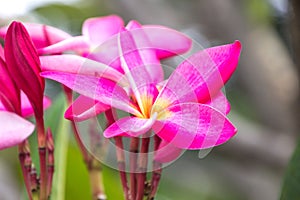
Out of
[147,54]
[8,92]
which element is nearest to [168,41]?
[147,54]

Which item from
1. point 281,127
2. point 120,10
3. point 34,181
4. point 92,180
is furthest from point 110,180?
point 120,10

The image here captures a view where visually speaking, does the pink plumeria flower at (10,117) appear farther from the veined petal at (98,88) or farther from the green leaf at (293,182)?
the green leaf at (293,182)

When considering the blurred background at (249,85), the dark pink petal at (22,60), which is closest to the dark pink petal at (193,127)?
the dark pink petal at (22,60)

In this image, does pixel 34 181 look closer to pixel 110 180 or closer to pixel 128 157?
pixel 128 157

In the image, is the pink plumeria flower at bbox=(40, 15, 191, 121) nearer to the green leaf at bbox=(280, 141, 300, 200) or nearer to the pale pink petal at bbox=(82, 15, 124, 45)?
the pale pink petal at bbox=(82, 15, 124, 45)

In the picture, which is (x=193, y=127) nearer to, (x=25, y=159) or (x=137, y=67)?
(x=137, y=67)

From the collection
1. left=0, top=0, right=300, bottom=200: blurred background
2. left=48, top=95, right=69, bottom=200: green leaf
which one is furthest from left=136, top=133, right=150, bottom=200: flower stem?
left=0, top=0, right=300, bottom=200: blurred background
